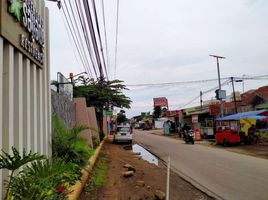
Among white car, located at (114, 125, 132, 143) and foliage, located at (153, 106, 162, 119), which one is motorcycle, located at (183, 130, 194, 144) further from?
foliage, located at (153, 106, 162, 119)

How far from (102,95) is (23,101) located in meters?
24.7

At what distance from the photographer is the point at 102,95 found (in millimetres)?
30891

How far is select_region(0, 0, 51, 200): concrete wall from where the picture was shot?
5277mm

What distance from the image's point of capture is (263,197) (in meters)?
9.09

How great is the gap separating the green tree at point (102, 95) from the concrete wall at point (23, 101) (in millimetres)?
22698

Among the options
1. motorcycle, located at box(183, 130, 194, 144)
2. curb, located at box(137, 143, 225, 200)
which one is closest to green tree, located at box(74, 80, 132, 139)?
motorcycle, located at box(183, 130, 194, 144)

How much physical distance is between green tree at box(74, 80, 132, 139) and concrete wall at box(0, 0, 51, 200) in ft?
74.5

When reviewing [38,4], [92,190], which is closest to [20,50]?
[38,4]

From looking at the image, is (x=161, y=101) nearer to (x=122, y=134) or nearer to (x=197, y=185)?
(x=122, y=134)

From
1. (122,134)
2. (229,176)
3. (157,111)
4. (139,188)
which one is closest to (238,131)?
(122,134)

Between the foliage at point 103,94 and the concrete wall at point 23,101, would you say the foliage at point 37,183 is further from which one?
the foliage at point 103,94

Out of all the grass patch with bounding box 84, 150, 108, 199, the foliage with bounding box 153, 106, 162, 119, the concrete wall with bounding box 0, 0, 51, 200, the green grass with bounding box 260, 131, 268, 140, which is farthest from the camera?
the foliage with bounding box 153, 106, 162, 119

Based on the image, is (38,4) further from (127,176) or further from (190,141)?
(190,141)

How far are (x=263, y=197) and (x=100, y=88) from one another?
A: 77.1 ft
